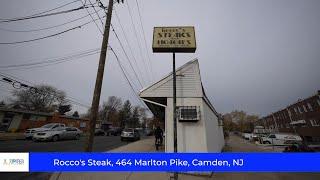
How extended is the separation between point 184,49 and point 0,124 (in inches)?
1197

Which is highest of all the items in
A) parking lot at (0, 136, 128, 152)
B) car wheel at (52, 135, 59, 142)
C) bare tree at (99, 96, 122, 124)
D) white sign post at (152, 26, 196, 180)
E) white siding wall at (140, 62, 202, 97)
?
bare tree at (99, 96, 122, 124)

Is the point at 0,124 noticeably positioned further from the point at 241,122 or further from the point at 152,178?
the point at 241,122

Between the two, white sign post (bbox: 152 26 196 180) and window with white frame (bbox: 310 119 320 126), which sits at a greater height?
white sign post (bbox: 152 26 196 180)

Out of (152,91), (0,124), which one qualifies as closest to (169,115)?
(152,91)

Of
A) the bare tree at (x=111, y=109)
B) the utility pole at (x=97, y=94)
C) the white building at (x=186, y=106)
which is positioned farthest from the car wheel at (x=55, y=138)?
the bare tree at (x=111, y=109)

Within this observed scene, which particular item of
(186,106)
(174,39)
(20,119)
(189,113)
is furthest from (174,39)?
(20,119)

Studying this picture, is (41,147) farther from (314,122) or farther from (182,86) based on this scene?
(314,122)

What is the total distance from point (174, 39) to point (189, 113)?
3.66 meters

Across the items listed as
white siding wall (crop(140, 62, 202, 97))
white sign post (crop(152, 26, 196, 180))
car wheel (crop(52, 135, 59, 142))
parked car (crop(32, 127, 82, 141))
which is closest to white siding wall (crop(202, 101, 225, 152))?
white siding wall (crop(140, 62, 202, 97))
